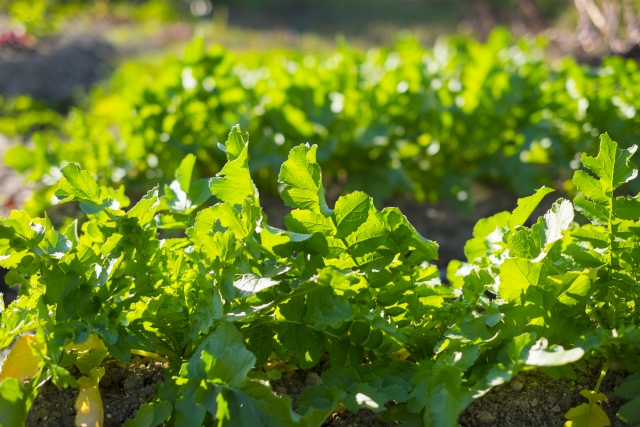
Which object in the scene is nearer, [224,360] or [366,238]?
[224,360]

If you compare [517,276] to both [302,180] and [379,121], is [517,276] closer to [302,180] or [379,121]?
[302,180]

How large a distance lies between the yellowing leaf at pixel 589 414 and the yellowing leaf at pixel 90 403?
112 centimetres

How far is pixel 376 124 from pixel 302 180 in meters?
2.22

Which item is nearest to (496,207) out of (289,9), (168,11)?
(168,11)

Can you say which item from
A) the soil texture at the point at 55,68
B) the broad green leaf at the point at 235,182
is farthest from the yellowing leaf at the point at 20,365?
the soil texture at the point at 55,68

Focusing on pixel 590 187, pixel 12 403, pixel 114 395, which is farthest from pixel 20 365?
pixel 590 187

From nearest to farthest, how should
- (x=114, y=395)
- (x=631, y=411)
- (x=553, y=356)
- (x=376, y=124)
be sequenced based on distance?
(x=553, y=356) → (x=631, y=411) → (x=114, y=395) → (x=376, y=124)

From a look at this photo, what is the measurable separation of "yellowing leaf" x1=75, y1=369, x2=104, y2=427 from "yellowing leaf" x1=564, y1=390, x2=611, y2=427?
1.12 m

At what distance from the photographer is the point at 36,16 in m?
8.85

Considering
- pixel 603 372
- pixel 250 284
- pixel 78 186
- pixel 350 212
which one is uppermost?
pixel 78 186

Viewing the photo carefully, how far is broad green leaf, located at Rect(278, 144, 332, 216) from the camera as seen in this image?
150 centimetres

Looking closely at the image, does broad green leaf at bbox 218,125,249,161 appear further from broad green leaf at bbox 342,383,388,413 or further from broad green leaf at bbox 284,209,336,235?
broad green leaf at bbox 342,383,388,413

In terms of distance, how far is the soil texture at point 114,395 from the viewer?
1660 mm

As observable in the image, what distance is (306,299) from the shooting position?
63.3 inches
